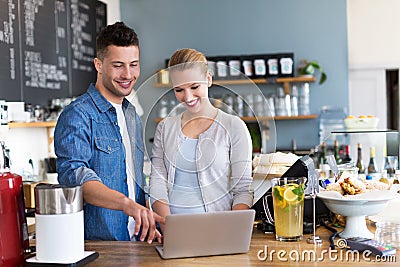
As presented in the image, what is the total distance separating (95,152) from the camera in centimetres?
198

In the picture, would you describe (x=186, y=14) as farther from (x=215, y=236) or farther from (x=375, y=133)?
(x=215, y=236)

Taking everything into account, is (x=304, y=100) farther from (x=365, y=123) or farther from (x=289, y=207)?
(x=289, y=207)

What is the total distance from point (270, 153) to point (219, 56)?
4232mm

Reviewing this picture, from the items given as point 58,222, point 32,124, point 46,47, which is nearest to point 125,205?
point 58,222

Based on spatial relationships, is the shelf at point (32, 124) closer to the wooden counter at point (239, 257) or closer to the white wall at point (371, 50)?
the wooden counter at point (239, 257)

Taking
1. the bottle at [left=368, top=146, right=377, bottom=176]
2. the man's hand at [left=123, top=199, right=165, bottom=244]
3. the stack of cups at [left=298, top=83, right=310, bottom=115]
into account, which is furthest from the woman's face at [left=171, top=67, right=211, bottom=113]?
the stack of cups at [left=298, top=83, right=310, bottom=115]

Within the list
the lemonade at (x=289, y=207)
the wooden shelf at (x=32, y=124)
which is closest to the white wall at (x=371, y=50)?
the wooden shelf at (x=32, y=124)

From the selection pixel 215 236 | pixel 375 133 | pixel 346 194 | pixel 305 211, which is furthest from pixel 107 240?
pixel 375 133

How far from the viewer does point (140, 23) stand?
20.4ft

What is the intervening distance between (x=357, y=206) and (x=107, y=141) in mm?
861

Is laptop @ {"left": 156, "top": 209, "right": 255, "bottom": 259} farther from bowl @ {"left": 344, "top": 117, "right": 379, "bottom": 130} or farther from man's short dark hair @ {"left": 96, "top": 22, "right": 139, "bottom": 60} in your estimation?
bowl @ {"left": 344, "top": 117, "right": 379, "bottom": 130}

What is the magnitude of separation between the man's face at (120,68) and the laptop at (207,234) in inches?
22.5

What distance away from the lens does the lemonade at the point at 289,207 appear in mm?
1710

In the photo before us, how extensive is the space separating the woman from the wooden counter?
13 centimetres
